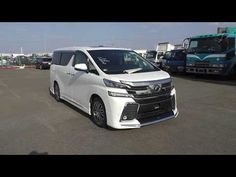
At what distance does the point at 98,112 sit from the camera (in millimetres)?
5625

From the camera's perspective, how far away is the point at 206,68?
14398 millimetres

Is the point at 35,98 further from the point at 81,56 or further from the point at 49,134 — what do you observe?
the point at 49,134

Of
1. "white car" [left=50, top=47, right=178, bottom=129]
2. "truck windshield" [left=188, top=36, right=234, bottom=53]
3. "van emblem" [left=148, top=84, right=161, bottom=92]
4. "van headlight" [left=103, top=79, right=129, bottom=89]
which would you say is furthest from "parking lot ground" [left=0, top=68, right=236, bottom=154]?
"truck windshield" [left=188, top=36, right=234, bottom=53]

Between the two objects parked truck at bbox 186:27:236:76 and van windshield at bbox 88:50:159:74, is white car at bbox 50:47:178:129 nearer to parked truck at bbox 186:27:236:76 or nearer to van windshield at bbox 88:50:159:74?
van windshield at bbox 88:50:159:74

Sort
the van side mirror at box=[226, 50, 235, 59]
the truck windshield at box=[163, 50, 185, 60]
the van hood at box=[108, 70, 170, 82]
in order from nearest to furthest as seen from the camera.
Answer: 1. the van hood at box=[108, 70, 170, 82]
2. the van side mirror at box=[226, 50, 235, 59]
3. the truck windshield at box=[163, 50, 185, 60]

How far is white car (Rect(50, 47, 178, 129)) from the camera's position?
5023 mm

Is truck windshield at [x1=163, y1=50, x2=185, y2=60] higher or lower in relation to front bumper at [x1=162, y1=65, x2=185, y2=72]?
higher

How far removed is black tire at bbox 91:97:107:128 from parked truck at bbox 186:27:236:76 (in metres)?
10.1

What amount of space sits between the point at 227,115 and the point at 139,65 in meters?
2.68

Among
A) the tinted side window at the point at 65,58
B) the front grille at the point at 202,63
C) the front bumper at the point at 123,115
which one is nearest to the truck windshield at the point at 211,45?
the front grille at the point at 202,63

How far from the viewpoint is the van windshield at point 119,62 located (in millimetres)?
5704

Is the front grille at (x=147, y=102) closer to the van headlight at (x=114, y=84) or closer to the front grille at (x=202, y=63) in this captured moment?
the van headlight at (x=114, y=84)

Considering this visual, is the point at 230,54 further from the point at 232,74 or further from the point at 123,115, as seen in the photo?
the point at 123,115

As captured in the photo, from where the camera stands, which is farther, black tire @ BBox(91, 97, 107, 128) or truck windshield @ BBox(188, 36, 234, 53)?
truck windshield @ BBox(188, 36, 234, 53)
